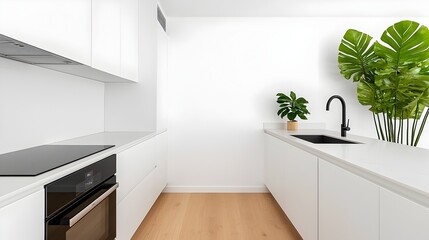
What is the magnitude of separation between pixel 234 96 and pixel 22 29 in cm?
282

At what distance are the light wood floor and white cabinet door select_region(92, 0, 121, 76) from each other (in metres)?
1.43

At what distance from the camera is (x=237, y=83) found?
12.7 feet

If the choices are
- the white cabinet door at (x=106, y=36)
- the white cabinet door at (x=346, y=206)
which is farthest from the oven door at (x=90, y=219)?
the white cabinet door at (x=346, y=206)

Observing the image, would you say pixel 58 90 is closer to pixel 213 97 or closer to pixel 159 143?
pixel 159 143

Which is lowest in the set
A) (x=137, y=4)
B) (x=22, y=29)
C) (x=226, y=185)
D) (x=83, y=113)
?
(x=226, y=185)

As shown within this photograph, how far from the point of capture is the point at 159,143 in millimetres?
3271

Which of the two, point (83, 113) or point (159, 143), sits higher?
point (83, 113)

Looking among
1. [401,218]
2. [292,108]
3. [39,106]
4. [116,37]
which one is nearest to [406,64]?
[292,108]

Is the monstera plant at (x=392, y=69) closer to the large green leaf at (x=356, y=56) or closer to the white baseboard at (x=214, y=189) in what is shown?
the large green leaf at (x=356, y=56)

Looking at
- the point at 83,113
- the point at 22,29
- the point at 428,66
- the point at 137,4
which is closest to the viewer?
the point at 22,29

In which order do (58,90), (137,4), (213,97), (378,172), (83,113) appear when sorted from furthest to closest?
(213,97) < (137,4) < (83,113) < (58,90) < (378,172)

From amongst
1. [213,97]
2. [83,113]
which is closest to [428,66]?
[213,97]

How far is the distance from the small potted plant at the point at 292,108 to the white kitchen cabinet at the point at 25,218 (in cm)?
289

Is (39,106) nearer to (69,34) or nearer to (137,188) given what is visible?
(69,34)
